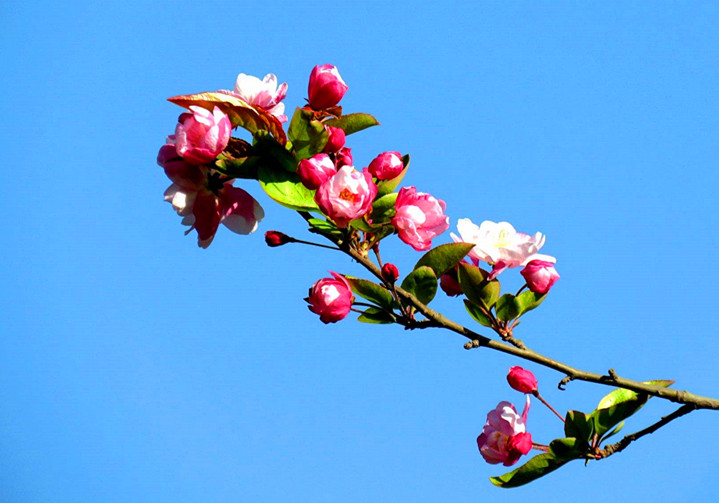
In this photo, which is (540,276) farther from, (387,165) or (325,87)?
(325,87)

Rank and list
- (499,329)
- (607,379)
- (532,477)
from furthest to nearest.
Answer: (532,477)
(499,329)
(607,379)

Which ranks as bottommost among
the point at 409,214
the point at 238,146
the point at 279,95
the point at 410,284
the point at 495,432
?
the point at 495,432

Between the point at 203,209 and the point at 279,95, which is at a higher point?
the point at 279,95

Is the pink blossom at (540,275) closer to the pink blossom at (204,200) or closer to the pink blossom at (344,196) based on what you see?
the pink blossom at (344,196)

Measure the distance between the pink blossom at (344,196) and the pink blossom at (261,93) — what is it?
299mm

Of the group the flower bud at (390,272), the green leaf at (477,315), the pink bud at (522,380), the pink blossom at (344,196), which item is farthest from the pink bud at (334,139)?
the pink bud at (522,380)

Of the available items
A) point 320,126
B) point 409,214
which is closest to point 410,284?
point 409,214

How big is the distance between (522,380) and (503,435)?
0.13m

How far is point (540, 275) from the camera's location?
148 centimetres

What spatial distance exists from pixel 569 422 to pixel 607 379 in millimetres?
210

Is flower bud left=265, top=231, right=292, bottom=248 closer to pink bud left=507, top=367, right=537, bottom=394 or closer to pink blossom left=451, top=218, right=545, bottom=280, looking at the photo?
pink blossom left=451, top=218, right=545, bottom=280

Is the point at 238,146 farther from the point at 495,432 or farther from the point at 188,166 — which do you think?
the point at 495,432

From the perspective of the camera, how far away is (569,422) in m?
1.51

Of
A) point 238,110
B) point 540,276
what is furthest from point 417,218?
point 238,110
